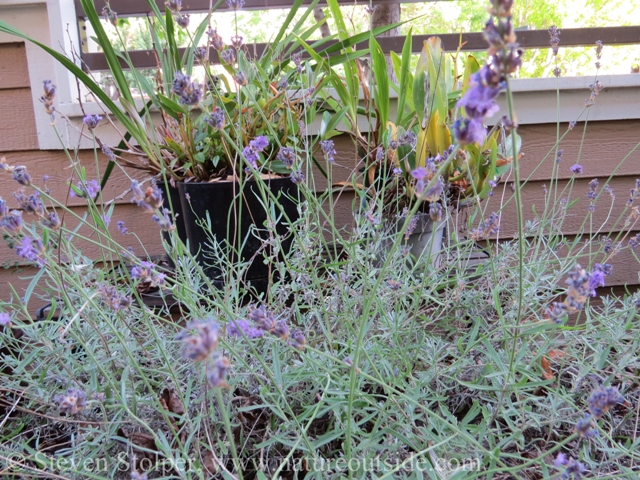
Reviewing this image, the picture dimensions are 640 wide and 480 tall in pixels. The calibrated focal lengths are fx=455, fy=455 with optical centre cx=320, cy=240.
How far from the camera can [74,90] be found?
1.48 metres

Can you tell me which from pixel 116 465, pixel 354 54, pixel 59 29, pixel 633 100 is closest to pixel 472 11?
pixel 633 100

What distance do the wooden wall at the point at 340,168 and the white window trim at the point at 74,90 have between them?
43 mm

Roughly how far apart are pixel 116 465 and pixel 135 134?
79 cm

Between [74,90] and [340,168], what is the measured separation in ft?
2.97

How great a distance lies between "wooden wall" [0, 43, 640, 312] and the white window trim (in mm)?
43

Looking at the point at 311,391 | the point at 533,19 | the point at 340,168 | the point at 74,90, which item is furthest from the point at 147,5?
the point at 533,19

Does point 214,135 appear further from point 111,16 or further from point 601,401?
point 601,401

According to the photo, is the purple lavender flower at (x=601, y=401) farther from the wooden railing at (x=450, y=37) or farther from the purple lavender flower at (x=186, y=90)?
the wooden railing at (x=450, y=37)

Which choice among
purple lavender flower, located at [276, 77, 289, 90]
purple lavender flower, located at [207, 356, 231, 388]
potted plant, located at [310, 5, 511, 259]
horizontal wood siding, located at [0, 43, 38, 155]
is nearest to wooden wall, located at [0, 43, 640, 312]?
horizontal wood siding, located at [0, 43, 38, 155]

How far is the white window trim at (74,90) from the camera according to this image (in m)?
1.40

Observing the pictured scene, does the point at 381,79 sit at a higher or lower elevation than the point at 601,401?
higher

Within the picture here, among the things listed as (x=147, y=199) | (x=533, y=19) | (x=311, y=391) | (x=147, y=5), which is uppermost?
(x=533, y=19)

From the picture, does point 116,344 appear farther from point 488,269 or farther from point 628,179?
point 628,179

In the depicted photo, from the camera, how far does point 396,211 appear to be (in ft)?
3.96
